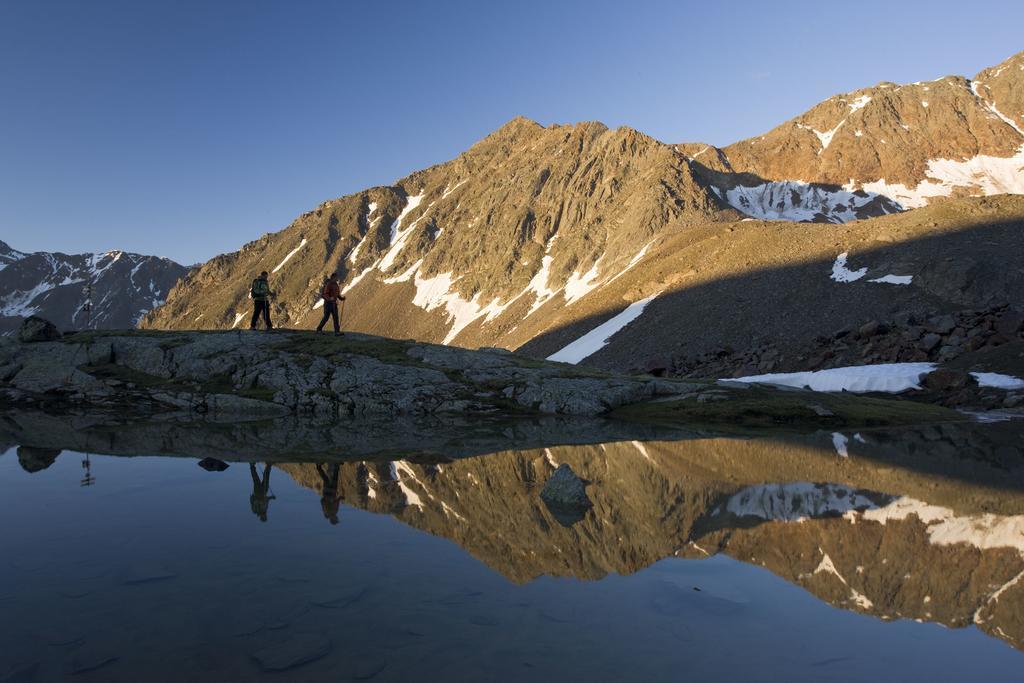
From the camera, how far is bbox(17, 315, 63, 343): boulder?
45.0 metres

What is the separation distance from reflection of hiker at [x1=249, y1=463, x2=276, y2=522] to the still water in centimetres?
12

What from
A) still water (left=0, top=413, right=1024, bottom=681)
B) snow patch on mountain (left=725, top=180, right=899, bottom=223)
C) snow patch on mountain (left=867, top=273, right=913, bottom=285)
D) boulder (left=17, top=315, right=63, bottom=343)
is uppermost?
snow patch on mountain (left=725, top=180, right=899, bottom=223)

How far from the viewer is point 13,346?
4406 cm

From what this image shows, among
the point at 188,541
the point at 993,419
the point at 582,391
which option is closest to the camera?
the point at 188,541

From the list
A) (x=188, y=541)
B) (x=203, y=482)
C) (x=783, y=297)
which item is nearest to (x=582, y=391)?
(x=203, y=482)

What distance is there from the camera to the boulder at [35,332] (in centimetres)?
4503

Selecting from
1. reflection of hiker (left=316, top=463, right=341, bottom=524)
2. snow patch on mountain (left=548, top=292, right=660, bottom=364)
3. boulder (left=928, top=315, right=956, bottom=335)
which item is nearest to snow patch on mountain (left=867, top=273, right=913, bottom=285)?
boulder (left=928, top=315, right=956, bottom=335)

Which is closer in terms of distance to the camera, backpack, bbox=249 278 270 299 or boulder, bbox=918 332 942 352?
backpack, bbox=249 278 270 299

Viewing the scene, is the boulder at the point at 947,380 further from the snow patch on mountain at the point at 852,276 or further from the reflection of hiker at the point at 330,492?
the reflection of hiker at the point at 330,492

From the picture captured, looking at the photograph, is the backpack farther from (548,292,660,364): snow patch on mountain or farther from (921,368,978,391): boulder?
(548,292,660,364): snow patch on mountain

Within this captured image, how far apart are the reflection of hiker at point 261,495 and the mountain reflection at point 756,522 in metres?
0.97

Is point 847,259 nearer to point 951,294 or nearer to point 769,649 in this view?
point 951,294

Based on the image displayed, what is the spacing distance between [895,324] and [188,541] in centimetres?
6654

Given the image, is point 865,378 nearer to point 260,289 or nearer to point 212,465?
point 260,289
